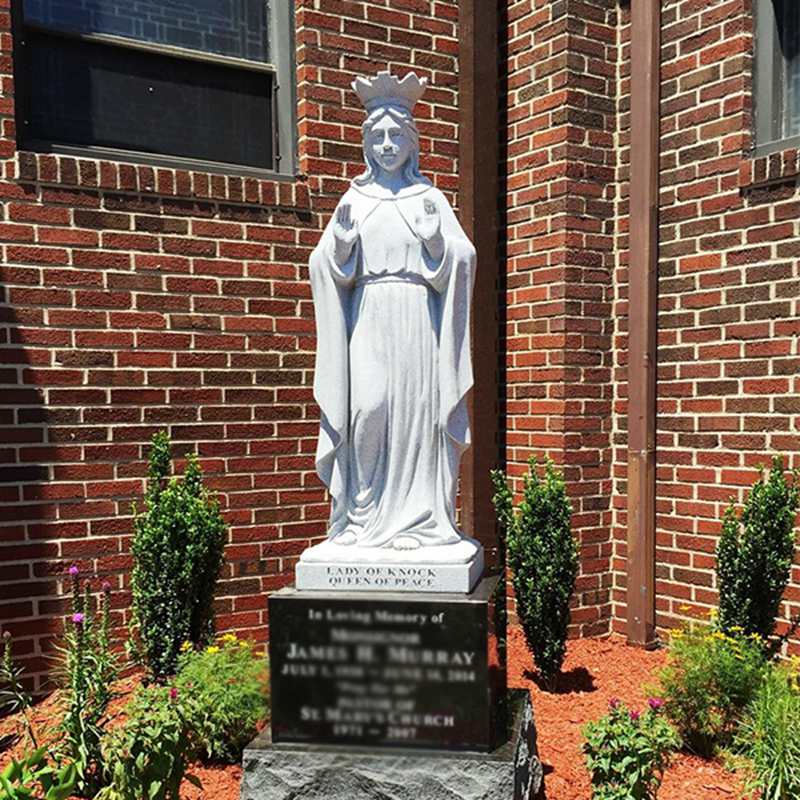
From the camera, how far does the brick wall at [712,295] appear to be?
170 inches

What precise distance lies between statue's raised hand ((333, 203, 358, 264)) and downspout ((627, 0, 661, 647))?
2405 mm

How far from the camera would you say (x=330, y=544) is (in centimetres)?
326

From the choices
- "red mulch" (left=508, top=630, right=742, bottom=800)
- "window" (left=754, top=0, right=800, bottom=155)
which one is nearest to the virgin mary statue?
"red mulch" (left=508, top=630, right=742, bottom=800)

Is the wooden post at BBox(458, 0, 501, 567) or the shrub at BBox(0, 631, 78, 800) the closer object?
the shrub at BBox(0, 631, 78, 800)

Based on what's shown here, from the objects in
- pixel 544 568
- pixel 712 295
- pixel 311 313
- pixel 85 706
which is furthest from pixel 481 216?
pixel 85 706

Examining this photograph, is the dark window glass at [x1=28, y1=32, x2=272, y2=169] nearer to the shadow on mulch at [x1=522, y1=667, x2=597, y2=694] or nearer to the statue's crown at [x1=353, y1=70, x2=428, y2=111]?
the statue's crown at [x1=353, y1=70, x2=428, y2=111]

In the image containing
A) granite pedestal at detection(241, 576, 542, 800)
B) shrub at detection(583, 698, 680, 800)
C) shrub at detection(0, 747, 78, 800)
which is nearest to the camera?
shrub at detection(0, 747, 78, 800)

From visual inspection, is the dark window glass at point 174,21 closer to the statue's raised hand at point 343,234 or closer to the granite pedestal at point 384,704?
the statue's raised hand at point 343,234

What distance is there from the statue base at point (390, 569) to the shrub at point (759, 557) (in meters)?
1.64

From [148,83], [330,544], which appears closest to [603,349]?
[330,544]

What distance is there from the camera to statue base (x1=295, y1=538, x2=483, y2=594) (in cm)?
306

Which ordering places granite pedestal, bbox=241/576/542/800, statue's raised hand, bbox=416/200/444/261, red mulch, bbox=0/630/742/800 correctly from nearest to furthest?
granite pedestal, bbox=241/576/542/800 → statue's raised hand, bbox=416/200/444/261 → red mulch, bbox=0/630/742/800

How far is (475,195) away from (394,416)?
2.50 metres

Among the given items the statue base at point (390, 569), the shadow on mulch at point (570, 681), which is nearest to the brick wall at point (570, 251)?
the shadow on mulch at point (570, 681)
